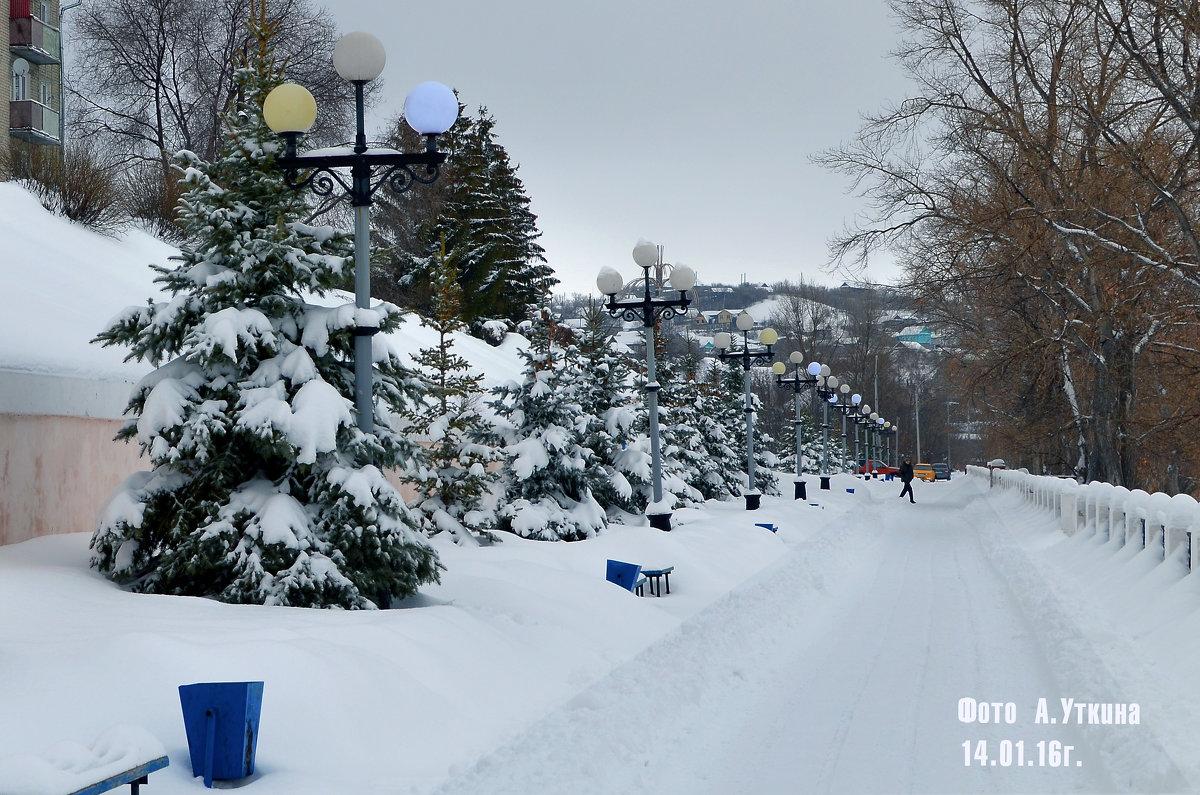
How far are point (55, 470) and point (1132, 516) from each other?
1223 cm

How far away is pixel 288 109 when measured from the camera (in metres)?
8.93

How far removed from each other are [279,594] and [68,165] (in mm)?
12928

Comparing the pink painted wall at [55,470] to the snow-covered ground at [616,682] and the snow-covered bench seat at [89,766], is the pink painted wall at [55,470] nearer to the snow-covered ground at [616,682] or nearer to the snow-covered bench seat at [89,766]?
the snow-covered ground at [616,682]

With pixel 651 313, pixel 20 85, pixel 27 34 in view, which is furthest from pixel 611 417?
pixel 20 85

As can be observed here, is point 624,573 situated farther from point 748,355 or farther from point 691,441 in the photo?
point 691,441

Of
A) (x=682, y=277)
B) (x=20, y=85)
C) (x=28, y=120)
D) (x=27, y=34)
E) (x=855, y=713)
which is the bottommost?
(x=855, y=713)

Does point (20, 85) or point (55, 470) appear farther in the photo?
point (20, 85)

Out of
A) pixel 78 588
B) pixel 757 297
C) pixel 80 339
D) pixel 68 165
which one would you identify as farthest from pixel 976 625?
pixel 757 297

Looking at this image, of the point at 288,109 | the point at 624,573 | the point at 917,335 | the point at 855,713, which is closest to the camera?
the point at 855,713

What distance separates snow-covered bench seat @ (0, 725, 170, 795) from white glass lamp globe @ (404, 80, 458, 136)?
602 cm

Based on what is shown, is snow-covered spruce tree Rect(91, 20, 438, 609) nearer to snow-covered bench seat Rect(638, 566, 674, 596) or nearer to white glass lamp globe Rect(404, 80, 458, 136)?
white glass lamp globe Rect(404, 80, 458, 136)

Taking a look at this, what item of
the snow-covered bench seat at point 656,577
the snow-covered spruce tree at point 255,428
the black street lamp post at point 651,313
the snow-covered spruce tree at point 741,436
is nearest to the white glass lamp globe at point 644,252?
the black street lamp post at point 651,313

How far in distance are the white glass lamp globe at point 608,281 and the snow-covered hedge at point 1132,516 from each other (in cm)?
785

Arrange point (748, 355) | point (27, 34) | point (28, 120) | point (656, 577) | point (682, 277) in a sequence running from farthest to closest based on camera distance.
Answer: point (27, 34), point (28, 120), point (748, 355), point (682, 277), point (656, 577)
